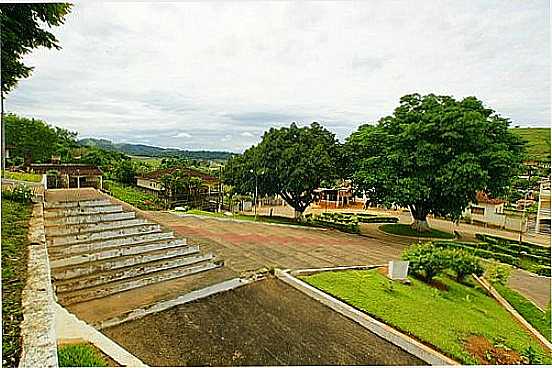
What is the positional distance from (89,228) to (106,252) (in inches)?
13.8

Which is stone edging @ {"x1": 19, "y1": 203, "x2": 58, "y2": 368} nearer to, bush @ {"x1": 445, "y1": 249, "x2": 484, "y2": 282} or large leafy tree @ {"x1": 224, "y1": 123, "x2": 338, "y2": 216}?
bush @ {"x1": 445, "y1": 249, "x2": 484, "y2": 282}

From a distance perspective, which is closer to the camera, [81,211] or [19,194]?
[19,194]

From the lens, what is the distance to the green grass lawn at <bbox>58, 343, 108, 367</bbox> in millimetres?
1152

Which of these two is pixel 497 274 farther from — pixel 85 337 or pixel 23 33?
pixel 23 33

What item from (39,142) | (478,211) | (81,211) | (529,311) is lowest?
(529,311)

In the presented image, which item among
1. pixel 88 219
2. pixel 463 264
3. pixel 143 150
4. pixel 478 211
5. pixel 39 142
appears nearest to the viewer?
pixel 88 219

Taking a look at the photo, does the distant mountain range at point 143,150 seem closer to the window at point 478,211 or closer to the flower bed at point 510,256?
the flower bed at point 510,256

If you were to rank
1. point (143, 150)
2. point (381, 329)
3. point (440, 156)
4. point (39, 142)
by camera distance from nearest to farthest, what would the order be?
point (381, 329)
point (143, 150)
point (39, 142)
point (440, 156)

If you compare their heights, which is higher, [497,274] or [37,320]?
[37,320]

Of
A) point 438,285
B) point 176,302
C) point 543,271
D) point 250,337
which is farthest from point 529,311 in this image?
point 176,302

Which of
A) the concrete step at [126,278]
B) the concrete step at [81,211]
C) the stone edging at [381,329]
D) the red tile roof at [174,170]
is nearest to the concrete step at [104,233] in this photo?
the concrete step at [81,211]

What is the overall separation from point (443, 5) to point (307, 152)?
6.50 m

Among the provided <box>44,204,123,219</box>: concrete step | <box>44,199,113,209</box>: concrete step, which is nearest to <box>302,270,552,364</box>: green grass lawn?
<box>44,204,123,219</box>: concrete step

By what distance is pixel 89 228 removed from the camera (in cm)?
315
